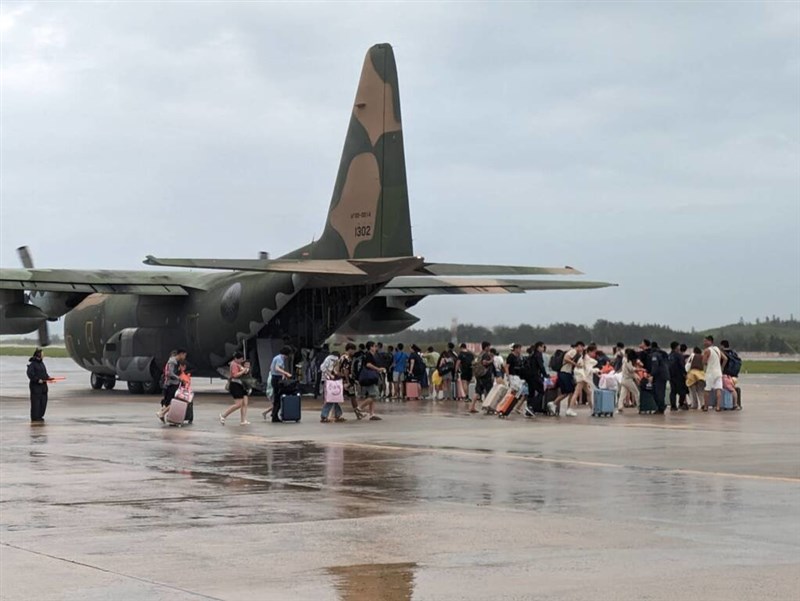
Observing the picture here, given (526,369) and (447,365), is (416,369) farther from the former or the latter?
(526,369)

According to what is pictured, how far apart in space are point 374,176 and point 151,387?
36.3 feet

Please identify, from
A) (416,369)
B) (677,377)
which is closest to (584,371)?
(677,377)

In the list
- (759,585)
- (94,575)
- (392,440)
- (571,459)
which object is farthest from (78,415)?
(759,585)

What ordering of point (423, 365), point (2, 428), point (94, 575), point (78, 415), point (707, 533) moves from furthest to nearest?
point (423, 365)
point (78, 415)
point (2, 428)
point (707, 533)
point (94, 575)

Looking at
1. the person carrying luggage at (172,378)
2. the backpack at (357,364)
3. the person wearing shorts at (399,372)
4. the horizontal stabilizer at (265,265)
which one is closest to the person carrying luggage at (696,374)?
the backpack at (357,364)

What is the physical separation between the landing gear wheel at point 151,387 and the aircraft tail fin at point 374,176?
8.60 meters

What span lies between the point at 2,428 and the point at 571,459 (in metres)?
11.8

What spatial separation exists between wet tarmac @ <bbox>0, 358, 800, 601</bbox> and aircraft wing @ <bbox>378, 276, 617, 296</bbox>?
1278 cm

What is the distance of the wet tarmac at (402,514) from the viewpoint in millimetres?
8609

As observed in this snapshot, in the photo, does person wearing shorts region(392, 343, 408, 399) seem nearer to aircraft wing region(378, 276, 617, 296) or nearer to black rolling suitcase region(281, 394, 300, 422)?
aircraft wing region(378, 276, 617, 296)

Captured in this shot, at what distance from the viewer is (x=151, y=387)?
1485 inches

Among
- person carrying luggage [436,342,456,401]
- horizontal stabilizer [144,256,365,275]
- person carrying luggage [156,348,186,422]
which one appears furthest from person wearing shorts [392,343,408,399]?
person carrying luggage [156,348,186,422]

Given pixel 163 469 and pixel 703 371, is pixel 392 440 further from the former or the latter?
pixel 703 371

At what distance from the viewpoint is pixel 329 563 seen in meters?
9.36
